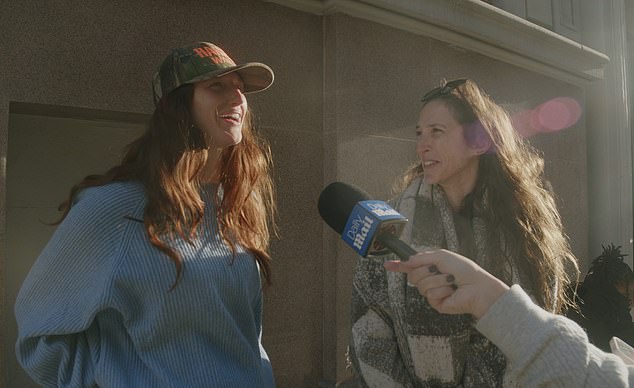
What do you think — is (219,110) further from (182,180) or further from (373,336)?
(373,336)

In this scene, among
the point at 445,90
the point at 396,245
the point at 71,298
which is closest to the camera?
the point at 396,245

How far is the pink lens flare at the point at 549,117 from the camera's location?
7133 mm

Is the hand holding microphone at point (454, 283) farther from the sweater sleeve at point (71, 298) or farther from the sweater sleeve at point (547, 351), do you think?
the sweater sleeve at point (71, 298)

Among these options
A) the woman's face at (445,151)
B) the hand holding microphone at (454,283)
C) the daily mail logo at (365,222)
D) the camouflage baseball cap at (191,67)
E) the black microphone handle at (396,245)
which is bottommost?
the hand holding microphone at (454,283)

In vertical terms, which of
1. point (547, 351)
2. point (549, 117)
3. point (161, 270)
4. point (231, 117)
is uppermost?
point (549, 117)

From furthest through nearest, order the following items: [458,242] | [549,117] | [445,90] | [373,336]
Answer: [549,117]
[445,90]
[458,242]
[373,336]

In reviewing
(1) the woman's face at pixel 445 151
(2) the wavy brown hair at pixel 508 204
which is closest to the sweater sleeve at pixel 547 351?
(2) the wavy brown hair at pixel 508 204

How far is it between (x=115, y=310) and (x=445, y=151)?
4.93ft

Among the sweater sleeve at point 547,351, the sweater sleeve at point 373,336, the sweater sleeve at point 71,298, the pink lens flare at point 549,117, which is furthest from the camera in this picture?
the pink lens flare at point 549,117

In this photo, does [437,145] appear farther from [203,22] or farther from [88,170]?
[88,170]

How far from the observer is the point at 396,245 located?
5.31 ft

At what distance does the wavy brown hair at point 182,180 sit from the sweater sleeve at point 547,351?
3.55 feet

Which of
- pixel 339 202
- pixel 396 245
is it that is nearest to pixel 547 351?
pixel 396 245

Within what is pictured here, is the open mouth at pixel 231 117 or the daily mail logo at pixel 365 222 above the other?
the open mouth at pixel 231 117
